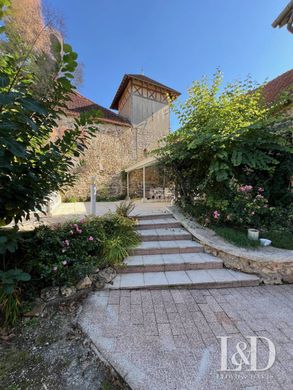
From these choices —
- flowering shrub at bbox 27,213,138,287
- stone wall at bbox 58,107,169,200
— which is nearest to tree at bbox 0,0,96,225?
flowering shrub at bbox 27,213,138,287

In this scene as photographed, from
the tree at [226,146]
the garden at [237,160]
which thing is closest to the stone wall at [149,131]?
the tree at [226,146]

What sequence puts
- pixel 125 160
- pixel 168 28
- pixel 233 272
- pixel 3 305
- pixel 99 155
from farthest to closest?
1. pixel 125 160
2. pixel 99 155
3. pixel 168 28
4. pixel 233 272
5. pixel 3 305

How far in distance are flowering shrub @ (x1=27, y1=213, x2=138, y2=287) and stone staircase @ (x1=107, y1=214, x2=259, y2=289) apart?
0.30 meters

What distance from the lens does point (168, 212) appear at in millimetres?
4906

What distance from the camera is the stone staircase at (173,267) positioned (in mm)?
2684

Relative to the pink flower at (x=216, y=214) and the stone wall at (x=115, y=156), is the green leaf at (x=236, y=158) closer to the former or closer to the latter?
the pink flower at (x=216, y=214)

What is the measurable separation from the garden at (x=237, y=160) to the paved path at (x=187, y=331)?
1.20 m

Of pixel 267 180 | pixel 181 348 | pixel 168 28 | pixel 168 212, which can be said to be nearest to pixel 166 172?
pixel 168 212

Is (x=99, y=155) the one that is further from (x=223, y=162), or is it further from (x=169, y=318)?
(x=169, y=318)

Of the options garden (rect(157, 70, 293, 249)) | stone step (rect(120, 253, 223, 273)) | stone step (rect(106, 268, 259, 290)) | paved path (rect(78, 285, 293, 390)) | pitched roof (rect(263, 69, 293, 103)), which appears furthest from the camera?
pitched roof (rect(263, 69, 293, 103))

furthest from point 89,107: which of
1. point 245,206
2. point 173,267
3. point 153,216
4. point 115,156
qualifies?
point 173,267

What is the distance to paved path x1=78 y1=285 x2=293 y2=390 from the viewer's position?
143 cm

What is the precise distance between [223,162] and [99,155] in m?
8.42

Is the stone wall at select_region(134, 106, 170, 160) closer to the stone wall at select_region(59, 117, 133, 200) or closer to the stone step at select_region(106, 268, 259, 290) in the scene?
the stone wall at select_region(59, 117, 133, 200)
